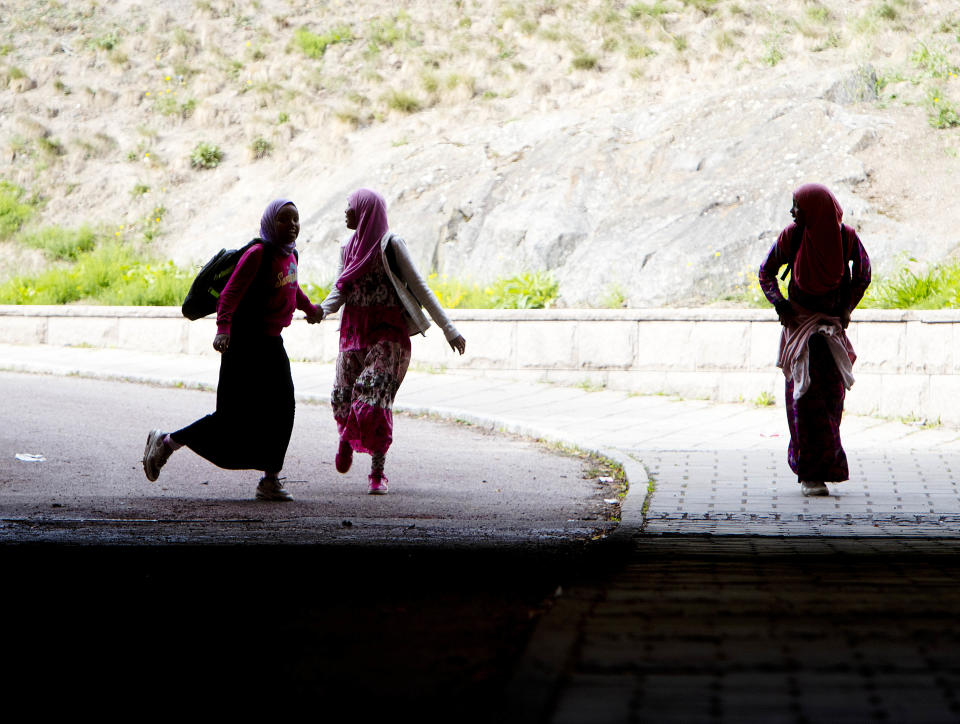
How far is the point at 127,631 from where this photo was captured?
3.82 metres

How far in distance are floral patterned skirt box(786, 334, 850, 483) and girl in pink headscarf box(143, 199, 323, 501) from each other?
3.22 meters

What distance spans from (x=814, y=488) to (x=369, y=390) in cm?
287

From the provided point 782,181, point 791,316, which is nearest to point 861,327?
point 791,316

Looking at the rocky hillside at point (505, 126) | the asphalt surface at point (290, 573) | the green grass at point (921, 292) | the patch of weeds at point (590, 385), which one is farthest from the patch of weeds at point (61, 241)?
the green grass at point (921, 292)

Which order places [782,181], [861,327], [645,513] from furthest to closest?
[782,181] → [861,327] → [645,513]

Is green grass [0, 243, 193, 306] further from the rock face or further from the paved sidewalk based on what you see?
the rock face

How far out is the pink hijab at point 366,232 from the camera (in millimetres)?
7891

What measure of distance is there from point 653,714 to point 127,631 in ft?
6.13

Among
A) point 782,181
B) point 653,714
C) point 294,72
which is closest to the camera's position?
point 653,714

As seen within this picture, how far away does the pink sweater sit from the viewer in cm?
741

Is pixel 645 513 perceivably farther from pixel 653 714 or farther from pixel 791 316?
pixel 653 714

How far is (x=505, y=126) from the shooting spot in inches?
914

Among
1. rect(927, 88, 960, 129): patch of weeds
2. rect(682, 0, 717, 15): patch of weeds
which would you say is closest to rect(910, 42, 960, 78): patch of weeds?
rect(927, 88, 960, 129): patch of weeds

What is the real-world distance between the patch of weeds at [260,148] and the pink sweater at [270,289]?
2008cm
